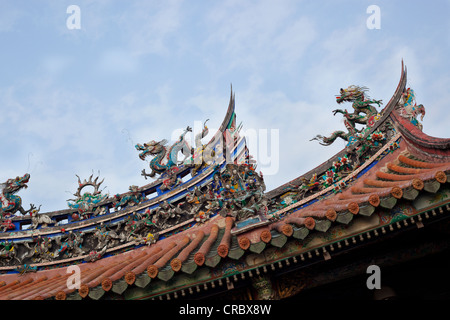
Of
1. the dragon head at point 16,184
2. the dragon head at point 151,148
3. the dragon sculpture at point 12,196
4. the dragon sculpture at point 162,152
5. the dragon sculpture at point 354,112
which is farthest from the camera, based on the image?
the dragon head at point 16,184

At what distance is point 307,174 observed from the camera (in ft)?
26.8

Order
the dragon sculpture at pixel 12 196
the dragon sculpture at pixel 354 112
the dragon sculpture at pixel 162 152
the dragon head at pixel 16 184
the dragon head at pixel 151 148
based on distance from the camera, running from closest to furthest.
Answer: the dragon sculpture at pixel 354 112
the dragon sculpture at pixel 162 152
the dragon head at pixel 151 148
the dragon sculpture at pixel 12 196
the dragon head at pixel 16 184

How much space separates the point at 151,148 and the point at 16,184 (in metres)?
3.93

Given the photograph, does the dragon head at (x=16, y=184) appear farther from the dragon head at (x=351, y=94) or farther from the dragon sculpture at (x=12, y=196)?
the dragon head at (x=351, y=94)

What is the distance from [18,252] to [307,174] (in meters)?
7.05

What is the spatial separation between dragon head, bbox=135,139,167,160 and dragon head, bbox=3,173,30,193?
3348mm

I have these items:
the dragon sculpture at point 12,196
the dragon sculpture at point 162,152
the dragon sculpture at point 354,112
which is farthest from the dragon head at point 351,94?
the dragon sculpture at point 12,196

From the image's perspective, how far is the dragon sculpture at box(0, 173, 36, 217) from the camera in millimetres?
10552

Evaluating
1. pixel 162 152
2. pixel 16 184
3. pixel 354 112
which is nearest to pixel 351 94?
pixel 354 112

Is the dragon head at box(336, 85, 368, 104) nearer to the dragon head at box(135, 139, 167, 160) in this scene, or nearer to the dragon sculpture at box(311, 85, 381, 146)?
the dragon sculpture at box(311, 85, 381, 146)

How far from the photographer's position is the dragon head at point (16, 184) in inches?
431

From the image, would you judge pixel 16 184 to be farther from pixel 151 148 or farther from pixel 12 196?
pixel 151 148

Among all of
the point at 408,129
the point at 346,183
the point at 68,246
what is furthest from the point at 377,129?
the point at 68,246
